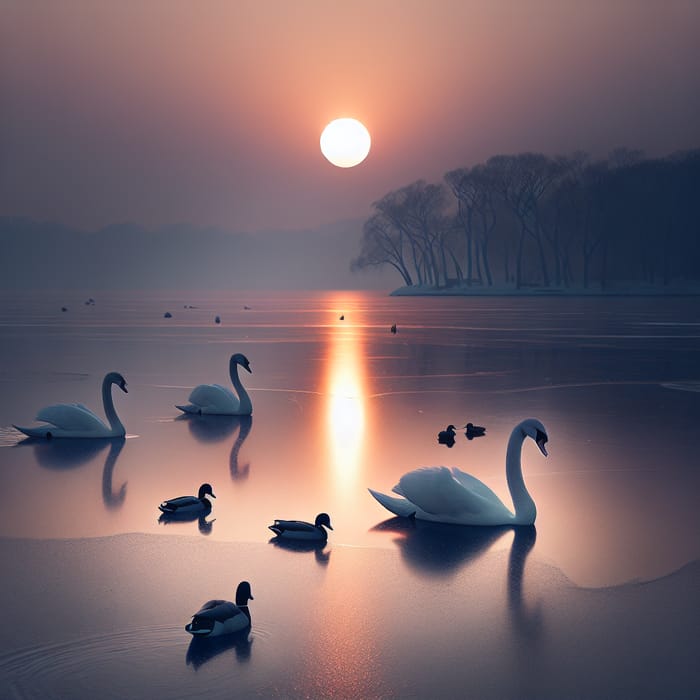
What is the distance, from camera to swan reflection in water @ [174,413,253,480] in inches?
552

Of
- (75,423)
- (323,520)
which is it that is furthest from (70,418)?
(323,520)

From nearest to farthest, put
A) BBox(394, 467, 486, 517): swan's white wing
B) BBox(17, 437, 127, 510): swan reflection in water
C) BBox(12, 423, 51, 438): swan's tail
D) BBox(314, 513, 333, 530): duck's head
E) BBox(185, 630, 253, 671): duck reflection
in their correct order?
1. BBox(185, 630, 253, 671): duck reflection
2. BBox(314, 513, 333, 530): duck's head
3. BBox(394, 467, 486, 517): swan's white wing
4. BBox(17, 437, 127, 510): swan reflection in water
5. BBox(12, 423, 51, 438): swan's tail

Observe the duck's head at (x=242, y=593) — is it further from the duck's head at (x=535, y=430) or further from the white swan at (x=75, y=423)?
the white swan at (x=75, y=423)

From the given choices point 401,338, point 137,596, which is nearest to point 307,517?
point 137,596

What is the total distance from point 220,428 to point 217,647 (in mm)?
9736

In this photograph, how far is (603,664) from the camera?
6250 millimetres

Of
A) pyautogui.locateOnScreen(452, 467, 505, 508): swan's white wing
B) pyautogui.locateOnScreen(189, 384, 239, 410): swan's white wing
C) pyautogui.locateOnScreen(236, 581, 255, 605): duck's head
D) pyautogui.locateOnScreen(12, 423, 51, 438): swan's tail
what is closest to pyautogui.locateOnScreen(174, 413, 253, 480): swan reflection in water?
pyautogui.locateOnScreen(189, 384, 239, 410): swan's white wing

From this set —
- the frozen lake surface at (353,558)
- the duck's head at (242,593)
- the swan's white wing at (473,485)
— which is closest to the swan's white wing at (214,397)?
the frozen lake surface at (353,558)

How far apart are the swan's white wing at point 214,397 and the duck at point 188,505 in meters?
7.15

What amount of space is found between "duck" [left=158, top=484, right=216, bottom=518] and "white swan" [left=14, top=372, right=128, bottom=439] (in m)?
4.63

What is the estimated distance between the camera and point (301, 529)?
885cm

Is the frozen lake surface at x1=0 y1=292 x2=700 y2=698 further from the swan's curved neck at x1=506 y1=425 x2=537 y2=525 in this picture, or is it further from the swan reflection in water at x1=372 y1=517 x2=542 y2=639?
the swan's curved neck at x1=506 y1=425 x2=537 y2=525

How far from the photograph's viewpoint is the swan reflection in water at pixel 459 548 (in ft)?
24.3

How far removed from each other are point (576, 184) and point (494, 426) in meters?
101
